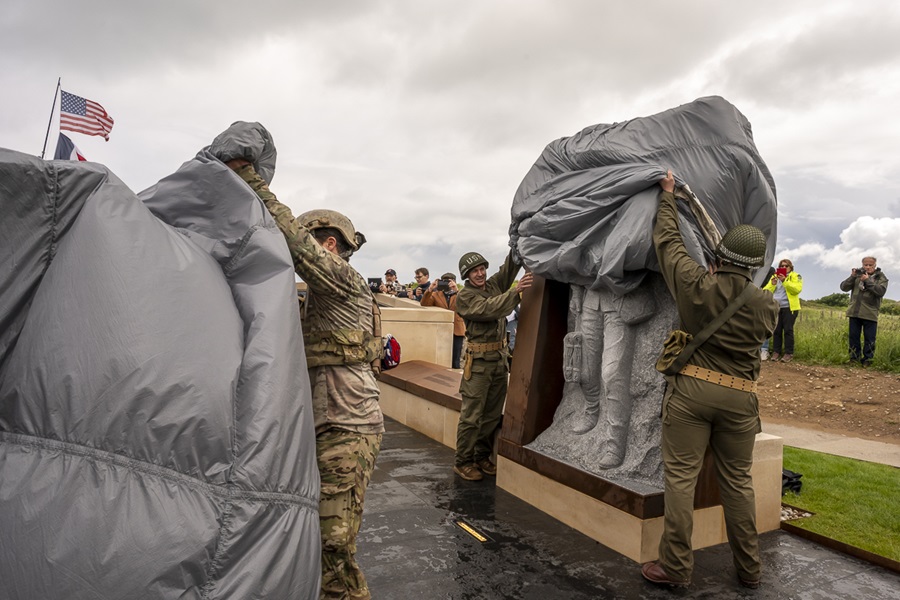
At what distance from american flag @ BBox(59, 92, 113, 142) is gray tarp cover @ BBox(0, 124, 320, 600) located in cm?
1128

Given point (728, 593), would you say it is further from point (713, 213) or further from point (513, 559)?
point (713, 213)

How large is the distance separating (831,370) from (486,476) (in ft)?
26.0

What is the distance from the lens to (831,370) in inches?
415

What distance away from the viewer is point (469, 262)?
17.7 feet

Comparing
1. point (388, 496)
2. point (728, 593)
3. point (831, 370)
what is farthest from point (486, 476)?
point (831, 370)

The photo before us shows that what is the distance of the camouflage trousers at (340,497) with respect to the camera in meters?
2.66

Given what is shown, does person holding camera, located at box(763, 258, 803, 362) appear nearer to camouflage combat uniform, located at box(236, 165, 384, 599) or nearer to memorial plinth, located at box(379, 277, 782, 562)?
memorial plinth, located at box(379, 277, 782, 562)

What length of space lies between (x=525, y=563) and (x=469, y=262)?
2539 millimetres

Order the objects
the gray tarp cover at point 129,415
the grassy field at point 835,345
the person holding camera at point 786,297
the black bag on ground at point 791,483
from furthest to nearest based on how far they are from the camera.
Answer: the person holding camera at point 786,297
the grassy field at point 835,345
the black bag on ground at point 791,483
the gray tarp cover at point 129,415

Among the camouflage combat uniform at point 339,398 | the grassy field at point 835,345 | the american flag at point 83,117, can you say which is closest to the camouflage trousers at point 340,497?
the camouflage combat uniform at point 339,398

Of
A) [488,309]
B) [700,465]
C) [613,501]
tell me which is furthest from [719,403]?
[488,309]

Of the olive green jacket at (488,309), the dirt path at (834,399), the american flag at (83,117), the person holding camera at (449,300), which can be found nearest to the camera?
the olive green jacket at (488,309)

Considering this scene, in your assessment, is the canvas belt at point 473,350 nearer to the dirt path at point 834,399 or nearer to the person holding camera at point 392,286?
the dirt path at point 834,399

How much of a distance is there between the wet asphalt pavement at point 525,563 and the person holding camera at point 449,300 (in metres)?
5.50
